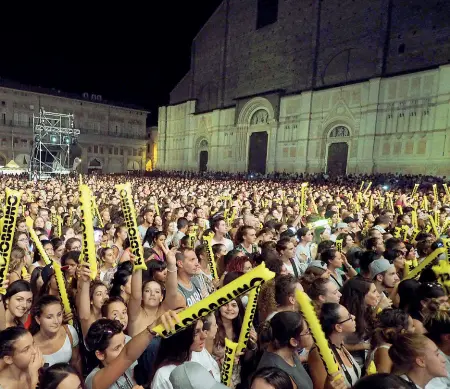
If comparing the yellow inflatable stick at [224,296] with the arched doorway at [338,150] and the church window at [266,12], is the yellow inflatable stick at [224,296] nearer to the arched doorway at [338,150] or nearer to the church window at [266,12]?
the arched doorway at [338,150]

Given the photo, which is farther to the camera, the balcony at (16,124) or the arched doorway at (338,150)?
the balcony at (16,124)

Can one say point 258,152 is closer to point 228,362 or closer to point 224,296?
point 228,362

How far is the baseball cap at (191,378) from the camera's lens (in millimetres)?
1954

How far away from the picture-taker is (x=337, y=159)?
30484 millimetres

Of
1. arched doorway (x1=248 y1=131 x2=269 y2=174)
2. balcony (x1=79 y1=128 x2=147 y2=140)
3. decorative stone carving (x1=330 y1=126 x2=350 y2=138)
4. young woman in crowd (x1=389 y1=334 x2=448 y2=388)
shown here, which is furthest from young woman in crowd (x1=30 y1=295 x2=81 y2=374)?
balcony (x1=79 y1=128 x2=147 y2=140)

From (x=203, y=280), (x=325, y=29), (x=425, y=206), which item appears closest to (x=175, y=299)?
(x=203, y=280)

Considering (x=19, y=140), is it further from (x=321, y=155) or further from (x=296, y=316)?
(x=296, y=316)

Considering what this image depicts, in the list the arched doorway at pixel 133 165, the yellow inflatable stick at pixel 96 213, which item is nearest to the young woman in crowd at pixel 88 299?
the yellow inflatable stick at pixel 96 213

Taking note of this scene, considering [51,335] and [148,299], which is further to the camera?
[148,299]

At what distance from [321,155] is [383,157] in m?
5.36

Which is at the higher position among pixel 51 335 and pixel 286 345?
pixel 286 345

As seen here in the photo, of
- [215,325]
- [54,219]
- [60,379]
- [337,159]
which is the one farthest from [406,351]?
[337,159]

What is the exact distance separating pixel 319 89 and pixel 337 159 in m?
6.26

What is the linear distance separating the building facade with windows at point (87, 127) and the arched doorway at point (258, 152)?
25.9m
